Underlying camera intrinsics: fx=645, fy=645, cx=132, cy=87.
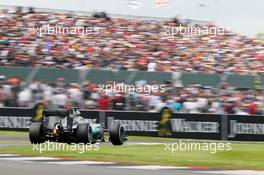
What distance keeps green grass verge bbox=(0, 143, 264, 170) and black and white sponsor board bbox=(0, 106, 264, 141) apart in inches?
227

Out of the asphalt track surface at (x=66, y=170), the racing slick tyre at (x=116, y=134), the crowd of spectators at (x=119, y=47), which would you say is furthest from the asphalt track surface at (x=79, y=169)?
the crowd of spectators at (x=119, y=47)

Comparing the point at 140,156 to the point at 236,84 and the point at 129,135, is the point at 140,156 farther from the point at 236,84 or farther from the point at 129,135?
the point at 236,84

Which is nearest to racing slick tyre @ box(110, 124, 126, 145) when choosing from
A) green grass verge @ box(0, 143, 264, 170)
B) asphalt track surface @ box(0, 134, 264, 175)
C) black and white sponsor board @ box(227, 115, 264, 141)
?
green grass verge @ box(0, 143, 264, 170)

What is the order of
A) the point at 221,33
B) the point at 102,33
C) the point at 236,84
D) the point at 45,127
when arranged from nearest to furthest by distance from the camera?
the point at 45,127 → the point at 236,84 → the point at 102,33 → the point at 221,33

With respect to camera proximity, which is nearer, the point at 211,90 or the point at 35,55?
the point at 211,90

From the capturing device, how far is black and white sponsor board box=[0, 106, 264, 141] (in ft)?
67.9

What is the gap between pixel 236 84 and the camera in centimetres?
2220

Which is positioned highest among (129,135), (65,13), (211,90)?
(65,13)

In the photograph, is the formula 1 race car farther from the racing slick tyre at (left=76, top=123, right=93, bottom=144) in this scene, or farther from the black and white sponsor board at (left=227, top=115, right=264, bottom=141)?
the black and white sponsor board at (left=227, top=115, right=264, bottom=141)

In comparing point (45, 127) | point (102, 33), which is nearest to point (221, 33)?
point (102, 33)

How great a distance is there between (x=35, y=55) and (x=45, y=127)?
997cm

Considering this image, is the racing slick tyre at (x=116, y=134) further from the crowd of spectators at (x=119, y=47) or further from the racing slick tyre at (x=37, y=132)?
the crowd of spectators at (x=119, y=47)

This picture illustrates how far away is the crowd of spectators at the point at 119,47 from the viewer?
2394 cm

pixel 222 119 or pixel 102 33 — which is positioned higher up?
pixel 102 33
